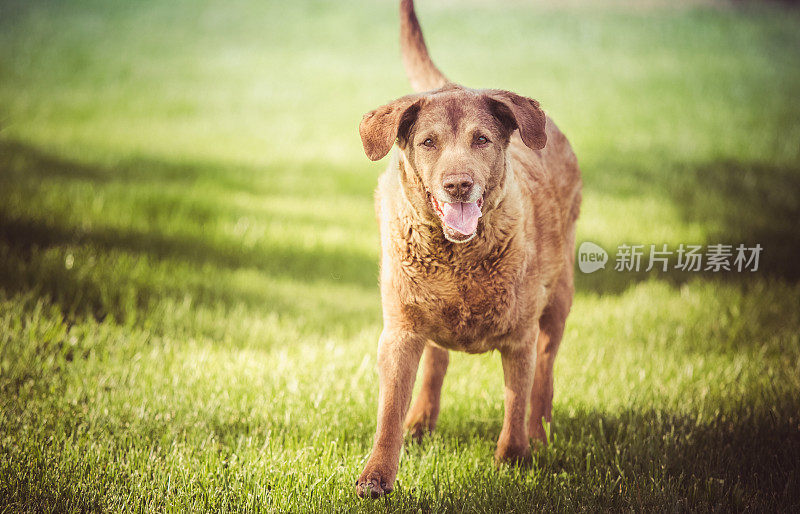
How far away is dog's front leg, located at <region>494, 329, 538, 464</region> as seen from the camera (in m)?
3.64

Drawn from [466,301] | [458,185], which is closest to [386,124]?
[458,185]

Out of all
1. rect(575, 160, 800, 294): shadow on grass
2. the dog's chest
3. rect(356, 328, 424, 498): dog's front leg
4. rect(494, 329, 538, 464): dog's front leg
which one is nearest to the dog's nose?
the dog's chest

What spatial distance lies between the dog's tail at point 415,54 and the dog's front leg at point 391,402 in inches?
67.5

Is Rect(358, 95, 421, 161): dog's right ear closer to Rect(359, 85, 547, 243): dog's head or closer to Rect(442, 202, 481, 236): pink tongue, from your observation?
Rect(359, 85, 547, 243): dog's head

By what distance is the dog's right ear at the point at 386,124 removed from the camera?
130 inches

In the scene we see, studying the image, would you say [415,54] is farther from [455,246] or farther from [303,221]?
[303,221]

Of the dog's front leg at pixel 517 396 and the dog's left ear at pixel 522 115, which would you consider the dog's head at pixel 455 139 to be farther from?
the dog's front leg at pixel 517 396

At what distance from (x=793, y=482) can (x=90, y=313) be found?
15.1 ft

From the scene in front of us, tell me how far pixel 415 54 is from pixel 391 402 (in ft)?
7.30

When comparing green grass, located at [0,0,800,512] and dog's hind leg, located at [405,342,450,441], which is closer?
green grass, located at [0,0,800,512]

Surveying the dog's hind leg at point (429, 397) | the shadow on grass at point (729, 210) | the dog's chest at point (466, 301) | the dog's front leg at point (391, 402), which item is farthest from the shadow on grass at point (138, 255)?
the dog's chest at point (466, 301)

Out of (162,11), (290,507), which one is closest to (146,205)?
(290,507)

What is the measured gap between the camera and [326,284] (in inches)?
288

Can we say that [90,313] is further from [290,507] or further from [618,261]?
[618,261]
